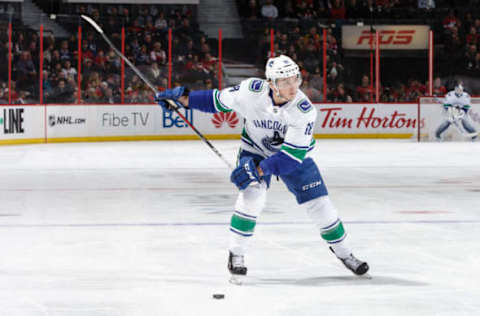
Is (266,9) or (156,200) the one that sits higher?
(266,9)

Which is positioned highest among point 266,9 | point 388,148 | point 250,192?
point 266,9

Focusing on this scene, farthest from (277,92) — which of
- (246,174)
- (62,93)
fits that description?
(62,93)

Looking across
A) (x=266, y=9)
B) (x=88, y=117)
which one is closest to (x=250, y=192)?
(x=88, y=117)

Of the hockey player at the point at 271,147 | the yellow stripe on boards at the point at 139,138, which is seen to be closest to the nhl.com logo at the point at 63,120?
the yellow stripe on boards at the point at 139,138

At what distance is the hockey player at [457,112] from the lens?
1869cm

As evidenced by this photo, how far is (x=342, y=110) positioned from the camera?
19766 millimetres

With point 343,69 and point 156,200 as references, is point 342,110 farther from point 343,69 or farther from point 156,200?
point 156,200

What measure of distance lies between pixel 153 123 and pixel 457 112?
6.60 m

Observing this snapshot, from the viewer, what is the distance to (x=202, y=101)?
5027mm

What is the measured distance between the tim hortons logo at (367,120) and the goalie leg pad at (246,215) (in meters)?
15.0

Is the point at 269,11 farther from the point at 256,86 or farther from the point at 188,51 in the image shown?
the point at 256,86

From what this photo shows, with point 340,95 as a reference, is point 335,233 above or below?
above

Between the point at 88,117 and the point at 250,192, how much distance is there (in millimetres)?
14205

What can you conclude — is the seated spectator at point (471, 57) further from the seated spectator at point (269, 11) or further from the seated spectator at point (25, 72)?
the seated spectator at point (25, 72)
